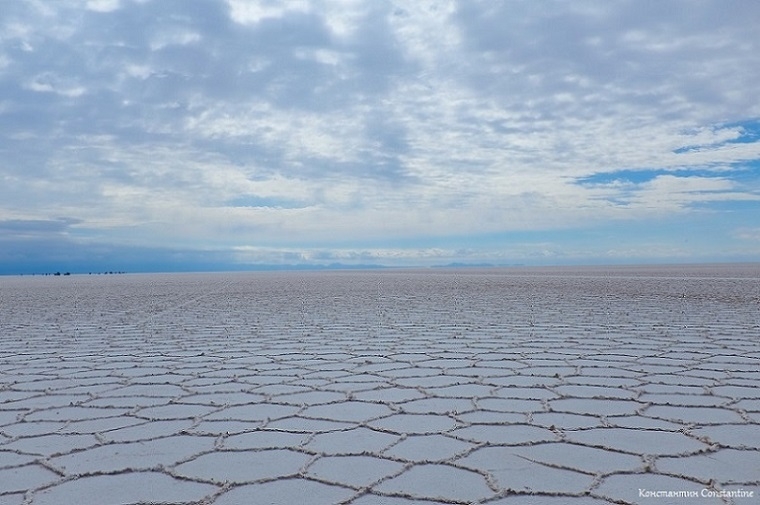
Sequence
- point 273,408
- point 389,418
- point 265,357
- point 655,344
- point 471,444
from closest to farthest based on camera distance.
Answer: point 471,444 < point 389,418 < point 273,408 < point 265,357 < point 655,344

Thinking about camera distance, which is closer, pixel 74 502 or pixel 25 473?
pixel 74 502

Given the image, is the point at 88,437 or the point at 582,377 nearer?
the point at 88,437

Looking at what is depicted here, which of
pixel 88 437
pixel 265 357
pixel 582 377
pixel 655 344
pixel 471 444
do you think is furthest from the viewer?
pixel 655 344

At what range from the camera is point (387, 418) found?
2.65m

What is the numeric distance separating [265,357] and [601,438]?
258 centimetres

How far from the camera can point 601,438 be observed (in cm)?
232

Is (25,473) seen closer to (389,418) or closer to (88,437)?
(88,437)

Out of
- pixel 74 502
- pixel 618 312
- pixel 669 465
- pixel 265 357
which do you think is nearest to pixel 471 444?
pixel 669 465

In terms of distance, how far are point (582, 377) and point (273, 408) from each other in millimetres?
1593

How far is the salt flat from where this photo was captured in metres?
1.89

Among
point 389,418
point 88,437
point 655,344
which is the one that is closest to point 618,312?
point 655,344

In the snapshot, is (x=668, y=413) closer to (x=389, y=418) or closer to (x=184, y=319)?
(x=389, y=418)

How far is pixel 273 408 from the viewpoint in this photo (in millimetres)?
2865

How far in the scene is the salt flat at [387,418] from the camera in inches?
74.3
